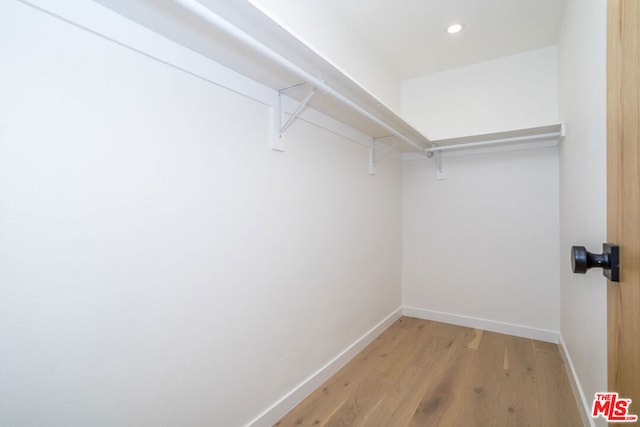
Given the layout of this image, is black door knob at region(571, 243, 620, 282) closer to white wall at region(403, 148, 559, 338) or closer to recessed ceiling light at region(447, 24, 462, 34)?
recessed ceiling light at region(447, 24, 462, 34)

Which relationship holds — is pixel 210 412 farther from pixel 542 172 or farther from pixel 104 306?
pixel 542 172

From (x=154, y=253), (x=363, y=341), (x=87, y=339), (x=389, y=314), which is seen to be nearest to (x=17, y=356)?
(x=87, y=339)

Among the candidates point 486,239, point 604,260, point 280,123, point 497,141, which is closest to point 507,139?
point 497,141

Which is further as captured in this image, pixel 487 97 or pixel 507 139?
pixel 487 97

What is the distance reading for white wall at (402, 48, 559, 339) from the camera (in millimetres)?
2502

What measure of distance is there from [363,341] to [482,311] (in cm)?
126

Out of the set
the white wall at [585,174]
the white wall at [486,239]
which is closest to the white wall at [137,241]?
the white wall at [585,174]

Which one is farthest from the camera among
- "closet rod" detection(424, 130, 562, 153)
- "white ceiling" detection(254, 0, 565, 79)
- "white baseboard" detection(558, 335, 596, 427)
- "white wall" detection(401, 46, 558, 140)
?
"white wall" detection(401, 46, 558, 140)

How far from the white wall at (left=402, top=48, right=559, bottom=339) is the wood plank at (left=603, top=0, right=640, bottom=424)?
230 cm

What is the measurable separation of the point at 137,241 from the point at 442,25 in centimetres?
239

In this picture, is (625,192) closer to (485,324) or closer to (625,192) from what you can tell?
(625,192)

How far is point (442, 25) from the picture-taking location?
212 cm

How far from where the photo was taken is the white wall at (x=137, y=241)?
2.66 ft

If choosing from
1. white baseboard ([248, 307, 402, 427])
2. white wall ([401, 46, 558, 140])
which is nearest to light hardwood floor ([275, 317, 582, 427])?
white baseboard ([248, 307, 402, 427])
